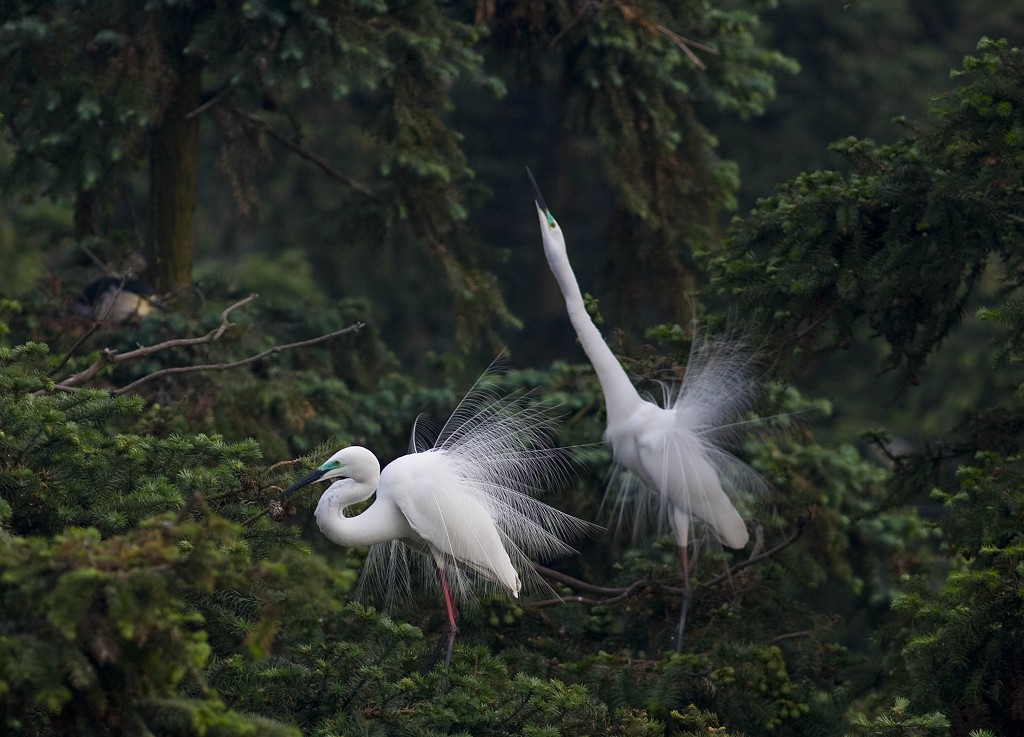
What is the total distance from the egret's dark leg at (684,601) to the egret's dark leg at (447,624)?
3.01 ft

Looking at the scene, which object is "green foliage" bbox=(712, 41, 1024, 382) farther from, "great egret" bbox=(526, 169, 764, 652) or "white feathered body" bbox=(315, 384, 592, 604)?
"white feathered body" bbox=(315, 384, 592, 604)

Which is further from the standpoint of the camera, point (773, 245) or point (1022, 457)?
point (773, 245)

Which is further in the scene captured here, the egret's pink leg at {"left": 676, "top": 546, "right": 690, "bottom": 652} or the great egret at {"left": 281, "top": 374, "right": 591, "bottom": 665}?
the egret's pink leg at {"left": 676, "top": 546, "right": 690, "bottom": 652}

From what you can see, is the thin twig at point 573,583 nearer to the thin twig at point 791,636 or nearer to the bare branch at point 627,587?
the bare branch at point 627,587

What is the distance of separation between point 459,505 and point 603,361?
3.99 ft

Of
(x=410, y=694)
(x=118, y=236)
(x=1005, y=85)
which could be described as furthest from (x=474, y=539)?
(x=118, y=236)

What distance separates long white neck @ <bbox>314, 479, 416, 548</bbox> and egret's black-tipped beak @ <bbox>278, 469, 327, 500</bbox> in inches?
7.9

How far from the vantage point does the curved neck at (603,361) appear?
18.5ft

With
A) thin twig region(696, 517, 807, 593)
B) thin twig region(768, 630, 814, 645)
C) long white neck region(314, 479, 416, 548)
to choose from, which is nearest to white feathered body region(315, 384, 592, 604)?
long white neck region(314, 479, 416, 548)

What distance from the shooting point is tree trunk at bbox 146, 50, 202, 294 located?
682cm

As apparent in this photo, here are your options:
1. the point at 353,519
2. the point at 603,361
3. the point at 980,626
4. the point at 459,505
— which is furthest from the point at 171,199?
the point at 980,626

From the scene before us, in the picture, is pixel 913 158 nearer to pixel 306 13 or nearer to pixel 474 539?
pixel 474 539

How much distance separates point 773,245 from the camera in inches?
197

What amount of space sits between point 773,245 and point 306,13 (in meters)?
2.51
